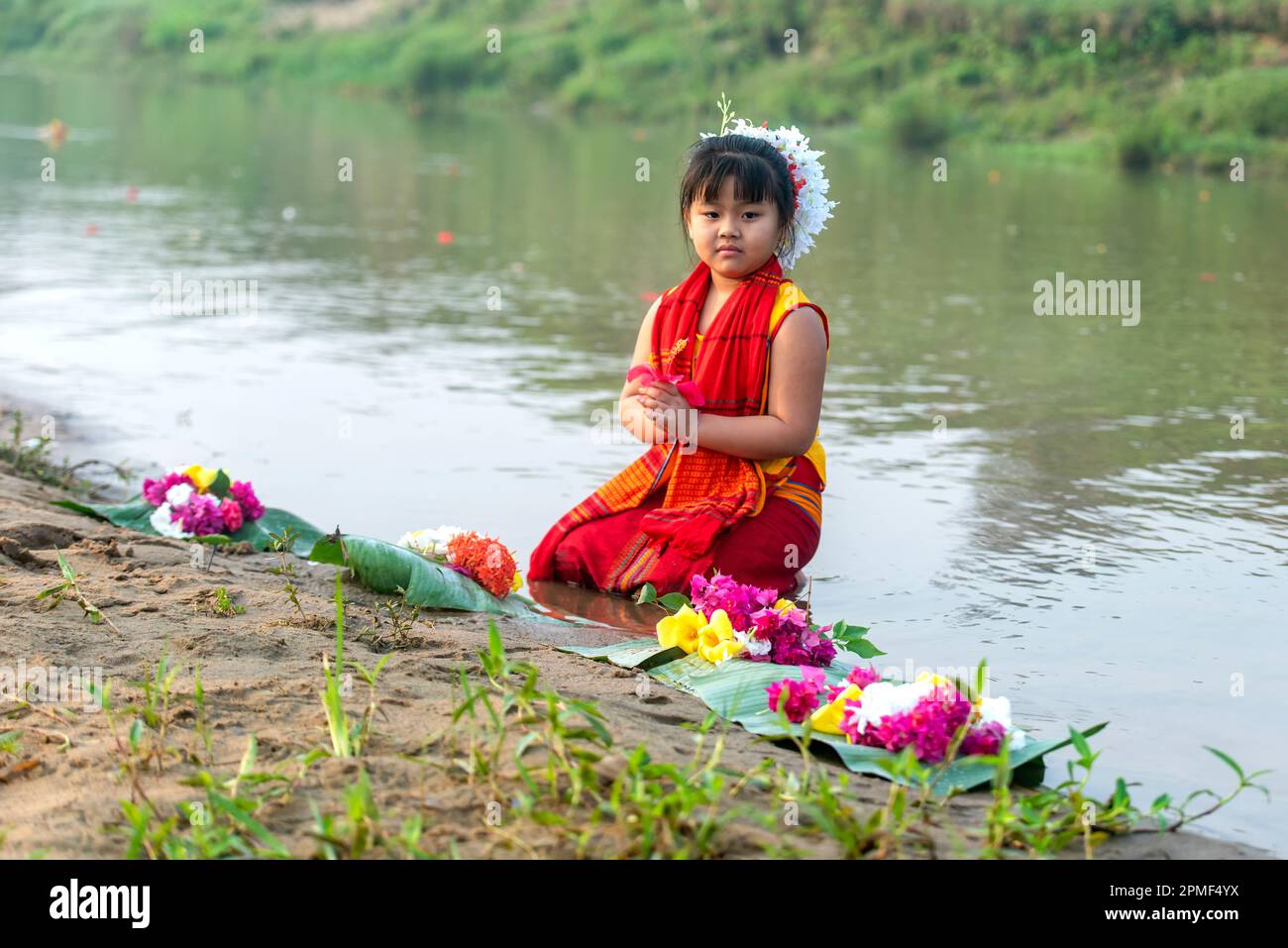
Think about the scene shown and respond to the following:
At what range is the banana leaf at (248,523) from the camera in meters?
5.02

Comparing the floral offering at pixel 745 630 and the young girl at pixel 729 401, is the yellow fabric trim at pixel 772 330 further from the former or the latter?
the floral offering at pixel 745 630

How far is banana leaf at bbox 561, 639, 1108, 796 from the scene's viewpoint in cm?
310

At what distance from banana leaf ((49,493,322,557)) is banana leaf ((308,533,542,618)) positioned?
1.74 ft

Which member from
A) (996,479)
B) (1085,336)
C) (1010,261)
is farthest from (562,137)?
(996,479)

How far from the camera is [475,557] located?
4.55m

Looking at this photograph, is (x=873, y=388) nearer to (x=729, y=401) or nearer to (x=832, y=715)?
(x=729, y=401)

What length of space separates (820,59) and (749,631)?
28.4 m

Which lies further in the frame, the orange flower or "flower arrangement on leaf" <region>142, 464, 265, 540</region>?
"flower arrangement on leaf" <region>142, 464, 265, 540</region>

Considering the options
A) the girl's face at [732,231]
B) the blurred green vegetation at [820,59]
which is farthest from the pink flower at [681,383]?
the blurred green vegetation at [820,59]

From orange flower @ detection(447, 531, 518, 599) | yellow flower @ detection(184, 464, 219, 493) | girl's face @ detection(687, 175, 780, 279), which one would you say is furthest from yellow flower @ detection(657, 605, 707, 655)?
yellow flower @ detection(184, 464, 219, 493)

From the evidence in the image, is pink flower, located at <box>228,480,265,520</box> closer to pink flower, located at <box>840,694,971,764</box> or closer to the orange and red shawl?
the orange and red shawl

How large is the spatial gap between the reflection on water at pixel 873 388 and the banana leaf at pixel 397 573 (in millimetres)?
444

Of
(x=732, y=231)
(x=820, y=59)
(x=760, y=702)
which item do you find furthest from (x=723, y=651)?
(x=820, y=59)
